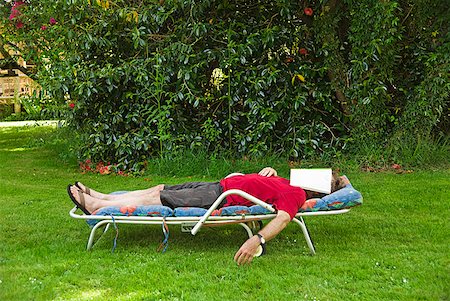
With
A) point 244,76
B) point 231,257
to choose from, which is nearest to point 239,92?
point 244,76

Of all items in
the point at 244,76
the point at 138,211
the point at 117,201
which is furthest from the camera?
the point at 244,76

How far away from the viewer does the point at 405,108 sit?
722cm

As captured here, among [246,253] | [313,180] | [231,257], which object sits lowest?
[231,257]

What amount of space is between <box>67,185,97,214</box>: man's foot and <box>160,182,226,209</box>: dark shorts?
0.53 m

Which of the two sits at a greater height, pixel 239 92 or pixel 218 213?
pixel 239 92

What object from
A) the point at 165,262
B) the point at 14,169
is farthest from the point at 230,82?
the point at 165,262

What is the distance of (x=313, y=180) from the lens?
4473 millimetres

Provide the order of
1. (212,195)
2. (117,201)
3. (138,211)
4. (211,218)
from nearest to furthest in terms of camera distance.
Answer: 1. (211,218)
2. (138,211)
3. (212,195)
4. (117,201)

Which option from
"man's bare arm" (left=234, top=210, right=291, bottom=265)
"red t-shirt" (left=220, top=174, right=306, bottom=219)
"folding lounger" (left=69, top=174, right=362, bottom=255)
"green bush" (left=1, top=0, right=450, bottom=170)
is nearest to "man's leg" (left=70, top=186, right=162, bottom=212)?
"folding lounger" (left=69, top=174, right=362, bottom=255)

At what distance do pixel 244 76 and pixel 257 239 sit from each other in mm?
3921

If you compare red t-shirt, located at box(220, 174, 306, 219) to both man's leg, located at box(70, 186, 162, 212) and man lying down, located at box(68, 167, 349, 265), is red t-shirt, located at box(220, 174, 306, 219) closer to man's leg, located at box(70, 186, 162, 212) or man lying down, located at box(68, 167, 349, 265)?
man lying down, located at box(68, 167, 349, 265)

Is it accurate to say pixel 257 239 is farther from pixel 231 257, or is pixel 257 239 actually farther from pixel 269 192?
pixel 269 192

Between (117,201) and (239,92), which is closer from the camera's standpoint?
(117,201)

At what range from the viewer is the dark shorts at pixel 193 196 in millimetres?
4273
